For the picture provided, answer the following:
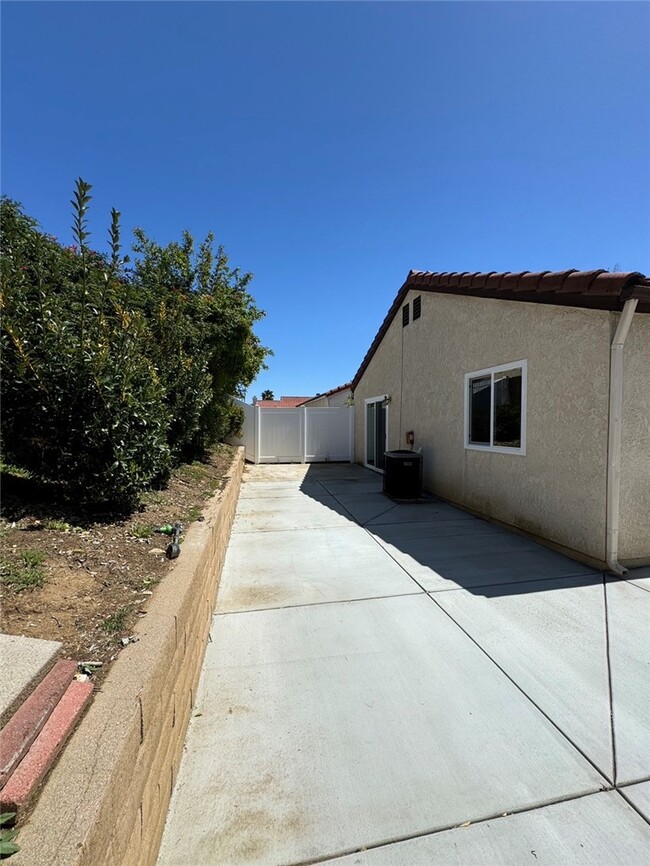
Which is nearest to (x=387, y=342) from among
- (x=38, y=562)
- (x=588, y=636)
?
(x=588, y=636)

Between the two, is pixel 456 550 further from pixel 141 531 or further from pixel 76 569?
pixel 76 569

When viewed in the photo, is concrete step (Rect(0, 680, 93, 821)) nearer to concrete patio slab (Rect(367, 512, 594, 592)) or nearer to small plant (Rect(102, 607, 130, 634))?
small plant (Rect(102, 607, 130, 634))

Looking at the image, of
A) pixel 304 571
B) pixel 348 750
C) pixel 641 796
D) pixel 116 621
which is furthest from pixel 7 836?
pixel 304 571

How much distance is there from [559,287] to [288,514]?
5.61m

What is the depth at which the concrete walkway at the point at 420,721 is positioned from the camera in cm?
181

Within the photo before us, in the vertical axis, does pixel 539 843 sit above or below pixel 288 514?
below

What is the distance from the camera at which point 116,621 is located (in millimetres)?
2420

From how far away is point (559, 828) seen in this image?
6.03 feet

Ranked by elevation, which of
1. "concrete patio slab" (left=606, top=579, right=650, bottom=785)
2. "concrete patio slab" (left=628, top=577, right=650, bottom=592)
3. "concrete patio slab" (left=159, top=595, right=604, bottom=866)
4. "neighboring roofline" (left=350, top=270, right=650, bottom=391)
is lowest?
"concrete patio slab" (left=159, top=595, right=604, bottom=866)

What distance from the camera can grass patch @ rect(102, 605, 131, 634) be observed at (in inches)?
92.3

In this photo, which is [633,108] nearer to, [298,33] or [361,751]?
[298,33]

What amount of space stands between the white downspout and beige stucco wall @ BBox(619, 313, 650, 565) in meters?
0.11

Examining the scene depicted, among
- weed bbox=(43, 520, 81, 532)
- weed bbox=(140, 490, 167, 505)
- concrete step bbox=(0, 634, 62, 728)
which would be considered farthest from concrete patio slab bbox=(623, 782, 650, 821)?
weed bbox=(140, 490, 167, 505)

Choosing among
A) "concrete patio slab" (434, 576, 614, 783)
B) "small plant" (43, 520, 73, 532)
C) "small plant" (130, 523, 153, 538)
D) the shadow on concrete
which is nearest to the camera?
"concrete patio slab" (434, 576, 614, 783)
